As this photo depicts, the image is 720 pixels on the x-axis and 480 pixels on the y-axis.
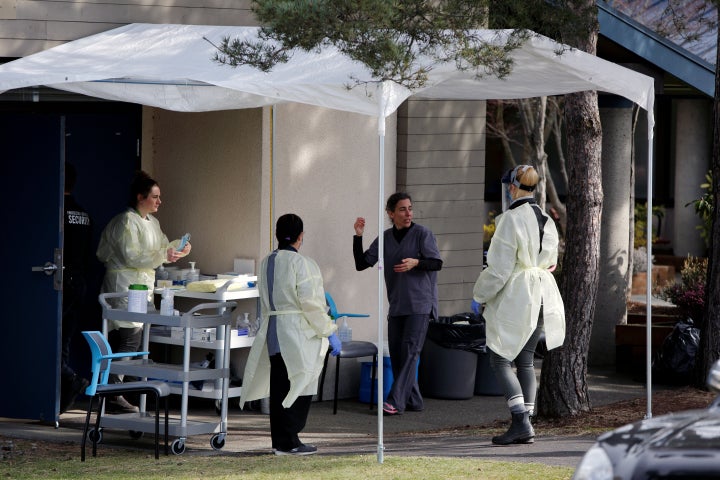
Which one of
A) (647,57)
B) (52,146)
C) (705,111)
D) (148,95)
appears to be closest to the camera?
(148,95)

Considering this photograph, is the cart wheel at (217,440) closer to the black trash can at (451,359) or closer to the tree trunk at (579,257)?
the tree trunk at (579,257)

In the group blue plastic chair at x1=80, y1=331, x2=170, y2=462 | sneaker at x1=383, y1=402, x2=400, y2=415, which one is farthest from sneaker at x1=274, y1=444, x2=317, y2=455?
sneaker at x1=383, y1=402, x2=400, y2=415

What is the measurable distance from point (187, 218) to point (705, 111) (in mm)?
13491

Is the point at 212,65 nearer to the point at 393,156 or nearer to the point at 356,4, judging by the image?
the point at 356,4

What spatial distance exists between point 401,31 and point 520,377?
2455mm

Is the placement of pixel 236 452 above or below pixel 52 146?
below

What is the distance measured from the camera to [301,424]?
329 inches

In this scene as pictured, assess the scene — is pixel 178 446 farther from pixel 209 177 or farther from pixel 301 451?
pixel 209 177

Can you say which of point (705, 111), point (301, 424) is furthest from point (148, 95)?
point (705, 111)

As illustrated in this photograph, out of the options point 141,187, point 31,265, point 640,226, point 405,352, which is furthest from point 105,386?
point 640,226

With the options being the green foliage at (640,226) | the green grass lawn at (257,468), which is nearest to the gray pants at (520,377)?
the green grass lawn at (257,468)

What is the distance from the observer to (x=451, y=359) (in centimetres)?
1107

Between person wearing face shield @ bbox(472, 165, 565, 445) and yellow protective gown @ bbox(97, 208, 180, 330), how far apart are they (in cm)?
276

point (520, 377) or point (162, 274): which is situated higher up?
point (162, 274)
